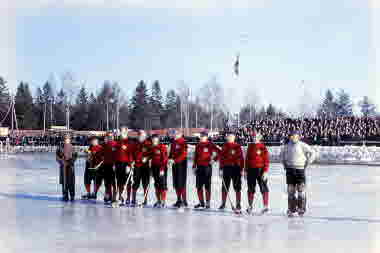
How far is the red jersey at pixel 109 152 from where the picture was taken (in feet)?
39.7

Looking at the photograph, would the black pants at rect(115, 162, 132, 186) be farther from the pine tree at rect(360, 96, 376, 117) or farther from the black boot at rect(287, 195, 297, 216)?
the pine tree at rect(360, 96, 376, 117)

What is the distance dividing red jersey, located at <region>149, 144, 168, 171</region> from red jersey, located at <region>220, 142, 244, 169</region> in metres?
1.35

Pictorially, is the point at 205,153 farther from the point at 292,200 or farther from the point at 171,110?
the point at 171,110

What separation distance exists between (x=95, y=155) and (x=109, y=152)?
0.72 m

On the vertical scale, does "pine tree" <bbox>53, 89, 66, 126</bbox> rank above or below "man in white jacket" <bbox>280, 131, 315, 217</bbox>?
above

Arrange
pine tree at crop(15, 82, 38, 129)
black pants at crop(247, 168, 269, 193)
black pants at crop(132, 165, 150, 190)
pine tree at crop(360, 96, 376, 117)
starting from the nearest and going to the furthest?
black pants at crop(247, 168, 269, 193), black pants at crop(132, 165, 150, 190), pine tree at crop(15, 82, 38, 129), pine tree at crop(360, 96, 376, 117)

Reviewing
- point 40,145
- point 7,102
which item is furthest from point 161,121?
point 40,145

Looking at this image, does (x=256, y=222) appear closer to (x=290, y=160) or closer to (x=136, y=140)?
(x=290, y=160)

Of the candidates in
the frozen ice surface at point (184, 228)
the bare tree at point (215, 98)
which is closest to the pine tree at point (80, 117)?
the bare tree at point (215, 98)

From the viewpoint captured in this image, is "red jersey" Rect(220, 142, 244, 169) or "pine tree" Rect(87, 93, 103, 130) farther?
"pine tree" Rect(87, 93, 103, 130)

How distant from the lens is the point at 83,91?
4245 inches

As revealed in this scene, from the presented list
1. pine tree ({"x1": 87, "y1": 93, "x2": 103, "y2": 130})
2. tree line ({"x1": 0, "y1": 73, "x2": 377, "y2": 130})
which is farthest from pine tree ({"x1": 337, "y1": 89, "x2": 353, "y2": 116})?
pine tree ({"x1": 87, "y1": 93, "x2": 103, "y2": 130})

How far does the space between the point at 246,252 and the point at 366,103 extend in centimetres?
13058

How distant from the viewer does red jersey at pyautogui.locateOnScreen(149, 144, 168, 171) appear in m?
11.3
